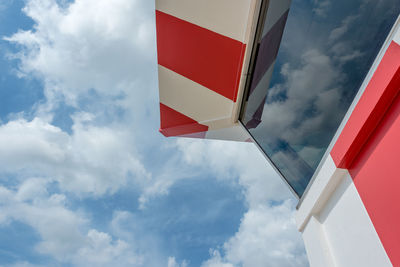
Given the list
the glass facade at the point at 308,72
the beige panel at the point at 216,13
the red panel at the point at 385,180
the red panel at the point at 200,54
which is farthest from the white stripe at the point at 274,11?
the red panel at the point at 385,180

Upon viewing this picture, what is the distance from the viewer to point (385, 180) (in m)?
0.91

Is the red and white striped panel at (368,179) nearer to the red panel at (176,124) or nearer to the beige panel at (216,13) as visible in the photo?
the beige panel at (216,13)

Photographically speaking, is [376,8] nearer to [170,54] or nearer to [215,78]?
[215,78]

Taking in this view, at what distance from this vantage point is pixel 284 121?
6.09ft

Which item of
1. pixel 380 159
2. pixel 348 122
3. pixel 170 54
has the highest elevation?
pixel 170 54

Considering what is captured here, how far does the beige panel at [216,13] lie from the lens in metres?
1.95

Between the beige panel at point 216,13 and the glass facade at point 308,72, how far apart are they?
0.50 ft

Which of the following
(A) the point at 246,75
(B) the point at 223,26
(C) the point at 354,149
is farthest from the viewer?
(A) the point at 246,75

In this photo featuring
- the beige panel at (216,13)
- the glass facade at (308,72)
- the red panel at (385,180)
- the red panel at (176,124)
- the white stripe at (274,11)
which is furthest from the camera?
the red panel at (176,124)

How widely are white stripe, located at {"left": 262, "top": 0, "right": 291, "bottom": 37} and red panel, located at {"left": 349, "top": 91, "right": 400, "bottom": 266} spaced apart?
1055 mm

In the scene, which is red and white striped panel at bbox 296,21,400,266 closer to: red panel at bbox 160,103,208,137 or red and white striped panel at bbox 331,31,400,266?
red and white striped panel at bbox 331,31,400,266

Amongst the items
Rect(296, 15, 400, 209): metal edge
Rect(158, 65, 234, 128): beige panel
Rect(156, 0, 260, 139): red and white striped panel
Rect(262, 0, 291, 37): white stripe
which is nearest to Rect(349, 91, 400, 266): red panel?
Rect(296, 15, 400, 209): metal edge

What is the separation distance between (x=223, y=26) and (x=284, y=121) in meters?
0.86

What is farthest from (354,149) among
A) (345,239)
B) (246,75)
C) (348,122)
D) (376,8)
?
(246,75)
